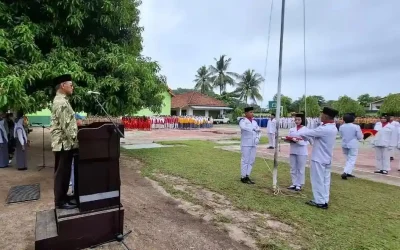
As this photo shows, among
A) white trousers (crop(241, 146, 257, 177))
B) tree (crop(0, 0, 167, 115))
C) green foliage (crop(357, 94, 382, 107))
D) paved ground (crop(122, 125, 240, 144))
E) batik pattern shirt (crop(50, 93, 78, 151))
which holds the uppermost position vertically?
green foliage (crop(357, 94, 382, 107))

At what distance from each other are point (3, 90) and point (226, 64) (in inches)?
1717

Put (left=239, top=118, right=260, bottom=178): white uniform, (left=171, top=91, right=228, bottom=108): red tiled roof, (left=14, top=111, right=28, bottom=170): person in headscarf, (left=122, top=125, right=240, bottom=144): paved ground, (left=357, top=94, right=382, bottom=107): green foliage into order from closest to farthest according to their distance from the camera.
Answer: (left=239, top=118, right=260, bottom=178): white uniform < (left=14, top=111, right=28, bottom=170): person in headscarf < (left=122, top=125, right=240, bottom=144): paved ground < (left=171, top=91, right=228, bottom=108): red tiled roof < (left=357, top=94, right=382, bottom=107): green foliage

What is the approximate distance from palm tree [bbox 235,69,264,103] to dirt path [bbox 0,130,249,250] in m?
41.6

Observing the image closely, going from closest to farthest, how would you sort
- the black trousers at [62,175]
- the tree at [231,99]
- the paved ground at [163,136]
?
1. the black trousers at [62,175]
2. the paved ground at [163,136]
3. the tree at [231,99]

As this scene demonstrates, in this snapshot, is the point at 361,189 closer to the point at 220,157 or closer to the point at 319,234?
the point at 319,234

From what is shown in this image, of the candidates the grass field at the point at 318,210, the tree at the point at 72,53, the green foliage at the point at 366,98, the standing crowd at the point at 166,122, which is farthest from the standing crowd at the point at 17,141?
the green foliage at the point at 366,98

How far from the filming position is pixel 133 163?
8914mm

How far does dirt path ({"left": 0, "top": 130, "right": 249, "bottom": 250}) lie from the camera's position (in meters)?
3.40

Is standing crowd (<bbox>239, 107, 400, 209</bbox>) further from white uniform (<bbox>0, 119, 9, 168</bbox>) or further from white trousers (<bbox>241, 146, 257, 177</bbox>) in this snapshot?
white uniform (<bbox>0, 119, 9, 168</bbox>)

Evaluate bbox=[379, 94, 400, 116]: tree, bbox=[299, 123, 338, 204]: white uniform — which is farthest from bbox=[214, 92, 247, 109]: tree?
bbox=[299, 123, 338, 204]: white uniform

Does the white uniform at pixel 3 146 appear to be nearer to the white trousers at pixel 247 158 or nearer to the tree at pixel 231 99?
the white trousers at pixel 247 158

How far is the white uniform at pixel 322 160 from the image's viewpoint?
5.06 meters

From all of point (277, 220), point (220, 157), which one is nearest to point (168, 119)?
point (220, 157)

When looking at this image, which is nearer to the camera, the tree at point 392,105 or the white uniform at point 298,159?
the white uniform at point 298,159
